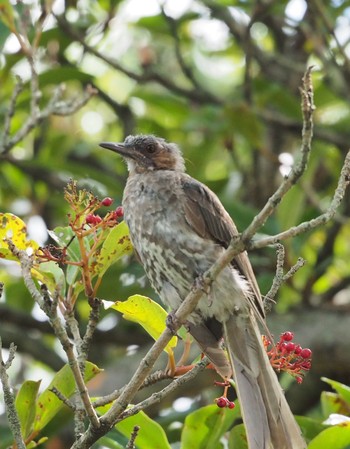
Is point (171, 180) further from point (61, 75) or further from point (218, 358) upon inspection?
point (61, 75)

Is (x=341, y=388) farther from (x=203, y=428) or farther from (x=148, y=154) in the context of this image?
(x=148, y=154)

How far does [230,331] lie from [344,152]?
2094mm

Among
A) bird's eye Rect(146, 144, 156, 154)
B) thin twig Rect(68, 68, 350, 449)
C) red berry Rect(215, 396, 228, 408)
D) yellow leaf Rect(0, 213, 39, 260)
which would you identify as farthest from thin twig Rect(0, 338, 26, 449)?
bird's eye Rect(146, 144, 156, 154)

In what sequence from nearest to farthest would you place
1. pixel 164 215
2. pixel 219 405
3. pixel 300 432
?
pixel 219 405 < pixel 300 432 < pixel 164 215

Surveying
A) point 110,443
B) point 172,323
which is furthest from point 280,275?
point 110,443

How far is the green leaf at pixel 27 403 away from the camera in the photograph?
3.16 m

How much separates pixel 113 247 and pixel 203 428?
0.78 meters

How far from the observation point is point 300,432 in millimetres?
3314

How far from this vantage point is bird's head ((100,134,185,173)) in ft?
14.7

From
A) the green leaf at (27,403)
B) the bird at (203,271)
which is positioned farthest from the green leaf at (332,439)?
the green leaf at (27,403)

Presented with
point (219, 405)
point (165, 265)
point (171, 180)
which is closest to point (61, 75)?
point (171, 180)

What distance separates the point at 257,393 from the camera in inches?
144

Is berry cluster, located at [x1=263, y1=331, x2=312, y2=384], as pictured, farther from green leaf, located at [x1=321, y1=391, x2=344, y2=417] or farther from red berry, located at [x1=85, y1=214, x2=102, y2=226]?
red berry, located at [x1=85, y1=214, x2=102, y2=226]

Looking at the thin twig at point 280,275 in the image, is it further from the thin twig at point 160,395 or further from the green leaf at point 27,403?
the green leaf at point 27,403
